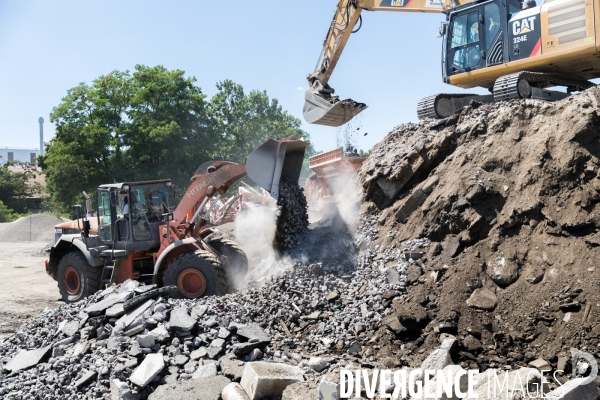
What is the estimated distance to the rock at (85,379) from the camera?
602cm

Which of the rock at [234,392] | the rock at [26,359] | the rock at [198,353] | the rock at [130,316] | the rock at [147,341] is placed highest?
the rock at [130,316]

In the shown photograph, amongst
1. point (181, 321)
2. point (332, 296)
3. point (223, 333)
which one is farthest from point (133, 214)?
point (332, 296)

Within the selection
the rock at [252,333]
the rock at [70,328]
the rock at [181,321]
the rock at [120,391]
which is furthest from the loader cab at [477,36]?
the rock at [120,391]

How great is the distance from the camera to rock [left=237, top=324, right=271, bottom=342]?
650 centimetres

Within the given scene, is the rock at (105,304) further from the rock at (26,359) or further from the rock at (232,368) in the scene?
the rock at (232,368)

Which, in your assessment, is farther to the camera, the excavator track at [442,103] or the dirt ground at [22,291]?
the dirt ground at [22,291]

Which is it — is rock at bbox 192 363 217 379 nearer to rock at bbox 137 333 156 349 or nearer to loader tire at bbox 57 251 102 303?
rock at bbox 137 333 156 349

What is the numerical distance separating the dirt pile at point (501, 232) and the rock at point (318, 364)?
34.2 inches

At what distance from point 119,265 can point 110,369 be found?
4.12 metres

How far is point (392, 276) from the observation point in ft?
24.8

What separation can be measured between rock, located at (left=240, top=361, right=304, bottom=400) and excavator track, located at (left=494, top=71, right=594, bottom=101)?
5.72 meters

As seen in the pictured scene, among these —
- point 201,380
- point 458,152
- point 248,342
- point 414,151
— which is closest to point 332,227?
point 414,151

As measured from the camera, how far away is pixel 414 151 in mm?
9172

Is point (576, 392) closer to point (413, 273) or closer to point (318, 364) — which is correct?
point (318, 364)
